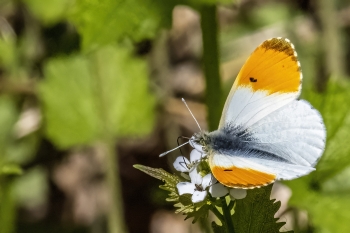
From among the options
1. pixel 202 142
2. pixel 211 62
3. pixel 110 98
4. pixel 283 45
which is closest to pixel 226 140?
pixel 202 142

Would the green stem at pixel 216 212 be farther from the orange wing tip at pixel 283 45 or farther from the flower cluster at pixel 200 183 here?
the orange wing tip at pixel 283 45

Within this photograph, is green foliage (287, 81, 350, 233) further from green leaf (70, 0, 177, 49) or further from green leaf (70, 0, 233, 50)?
green leaf (70, 0, 177, 49)

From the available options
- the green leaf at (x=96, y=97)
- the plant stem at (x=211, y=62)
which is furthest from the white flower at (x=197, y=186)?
the green leaf at (x=96, y=97)

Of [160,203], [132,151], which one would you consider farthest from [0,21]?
[160,203]

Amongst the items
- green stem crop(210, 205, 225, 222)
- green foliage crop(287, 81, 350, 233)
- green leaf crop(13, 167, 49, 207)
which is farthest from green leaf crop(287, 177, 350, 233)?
green leaf crop(13, 167, 49, 207)

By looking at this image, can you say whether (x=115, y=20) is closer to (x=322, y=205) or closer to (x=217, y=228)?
(x=217, y=228)

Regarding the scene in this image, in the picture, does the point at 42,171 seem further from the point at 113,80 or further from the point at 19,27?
the point at 19,27
